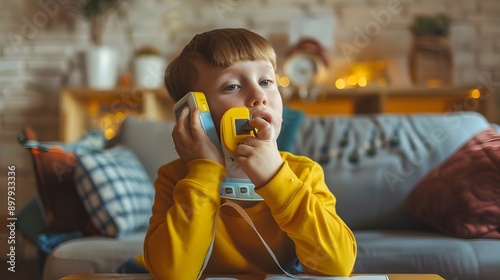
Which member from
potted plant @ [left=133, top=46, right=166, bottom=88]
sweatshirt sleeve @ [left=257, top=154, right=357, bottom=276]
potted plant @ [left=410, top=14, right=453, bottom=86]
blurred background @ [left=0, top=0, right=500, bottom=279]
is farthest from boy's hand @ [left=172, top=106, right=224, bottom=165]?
potted plant @ [left=410, top=14, right=453, bottom=86]

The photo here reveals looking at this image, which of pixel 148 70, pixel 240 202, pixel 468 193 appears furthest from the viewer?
pixel 148 70

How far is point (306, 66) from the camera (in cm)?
255

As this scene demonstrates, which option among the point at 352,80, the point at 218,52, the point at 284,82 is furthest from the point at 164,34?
the point at 218,52

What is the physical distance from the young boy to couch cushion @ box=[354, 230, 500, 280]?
1.51 feet

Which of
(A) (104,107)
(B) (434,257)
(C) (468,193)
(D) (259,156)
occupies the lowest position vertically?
(B) (434,257)

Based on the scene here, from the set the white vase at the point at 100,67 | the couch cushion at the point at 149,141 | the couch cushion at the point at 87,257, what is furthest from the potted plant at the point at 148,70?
the couch cushion at the point at 87,257

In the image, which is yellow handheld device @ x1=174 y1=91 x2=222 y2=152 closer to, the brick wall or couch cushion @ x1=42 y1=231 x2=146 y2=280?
couch cushion @ x1=42 y1=231 x2=146 y2=280

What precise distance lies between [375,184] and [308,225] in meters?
0.90

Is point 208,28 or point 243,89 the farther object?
point 208,28

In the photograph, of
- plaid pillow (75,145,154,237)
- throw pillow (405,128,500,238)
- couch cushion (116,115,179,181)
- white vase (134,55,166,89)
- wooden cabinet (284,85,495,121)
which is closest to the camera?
throw pillow (405,128,500,238)

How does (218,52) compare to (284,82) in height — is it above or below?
above

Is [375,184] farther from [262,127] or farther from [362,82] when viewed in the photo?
[362,82]

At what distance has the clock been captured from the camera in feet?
8.31

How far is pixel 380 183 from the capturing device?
63.4 inches
